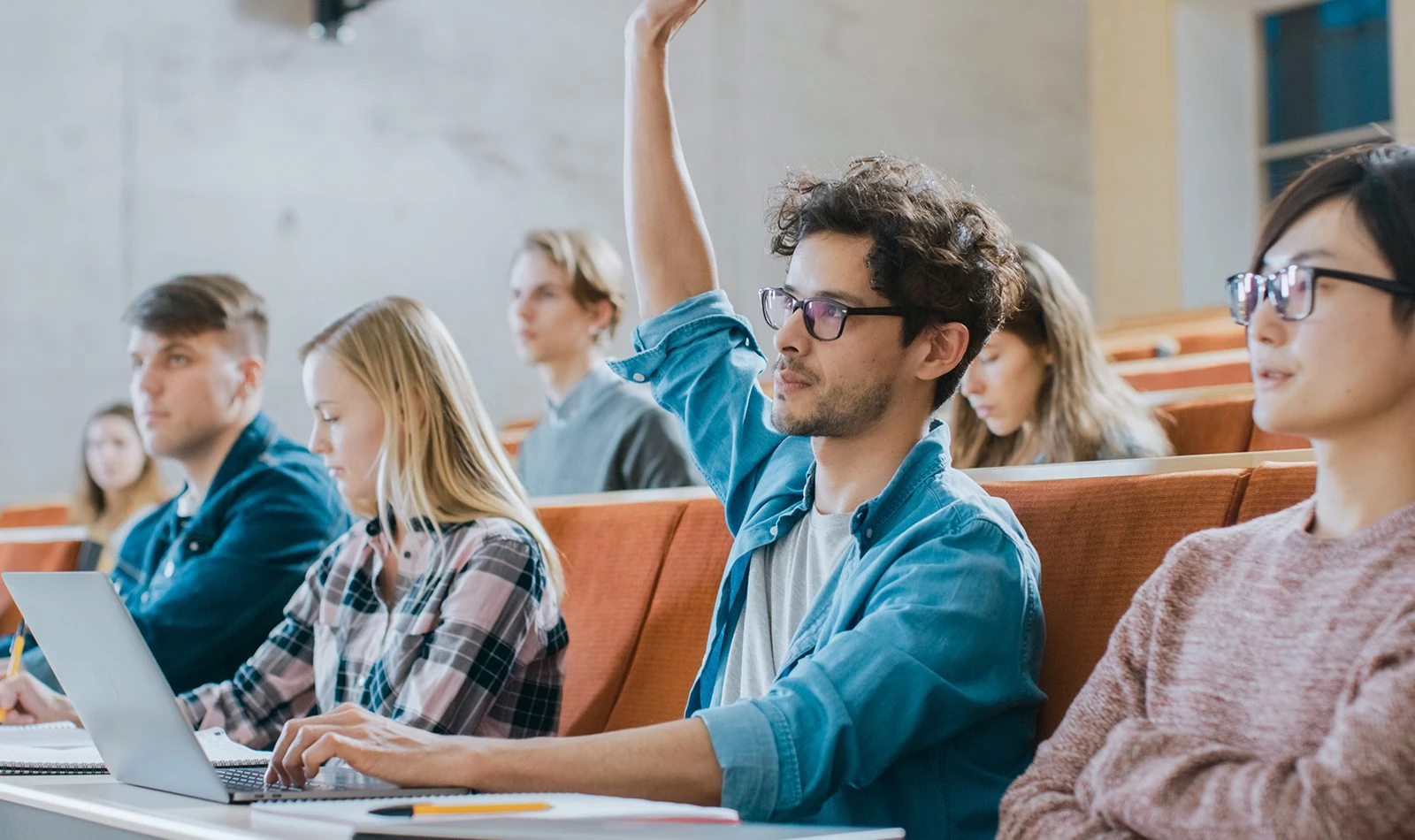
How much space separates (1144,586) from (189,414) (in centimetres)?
175

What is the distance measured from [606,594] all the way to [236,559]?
1.98 ft

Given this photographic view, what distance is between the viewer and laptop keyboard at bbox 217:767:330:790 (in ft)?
4.18

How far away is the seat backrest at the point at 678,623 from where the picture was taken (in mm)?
1997

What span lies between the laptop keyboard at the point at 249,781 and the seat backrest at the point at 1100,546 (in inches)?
25.5

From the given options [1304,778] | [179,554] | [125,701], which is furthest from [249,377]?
[1304,778]

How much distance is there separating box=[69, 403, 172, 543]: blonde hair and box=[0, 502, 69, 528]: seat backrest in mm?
135

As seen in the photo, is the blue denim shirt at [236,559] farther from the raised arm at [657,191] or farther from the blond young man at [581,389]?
the raised arm at [657,191]

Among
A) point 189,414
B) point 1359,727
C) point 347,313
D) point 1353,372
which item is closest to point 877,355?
point 1353,372

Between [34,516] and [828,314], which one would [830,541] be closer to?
[828,314]

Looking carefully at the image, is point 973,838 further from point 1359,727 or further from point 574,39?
point 574,39

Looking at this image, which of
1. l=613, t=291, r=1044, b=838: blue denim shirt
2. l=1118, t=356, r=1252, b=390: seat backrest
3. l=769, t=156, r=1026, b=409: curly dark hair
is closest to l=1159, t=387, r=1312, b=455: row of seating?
l=1118, t=356, r=1252, b=390: seat backrest

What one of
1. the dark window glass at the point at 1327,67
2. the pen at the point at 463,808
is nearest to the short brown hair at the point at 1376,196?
the pen at the point at 463,808

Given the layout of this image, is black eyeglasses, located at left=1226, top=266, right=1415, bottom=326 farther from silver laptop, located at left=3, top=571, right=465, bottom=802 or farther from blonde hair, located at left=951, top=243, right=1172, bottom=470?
blonde hair, located at left=951, top=243, right=1172, bottom=470

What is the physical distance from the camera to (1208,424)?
2715mm
